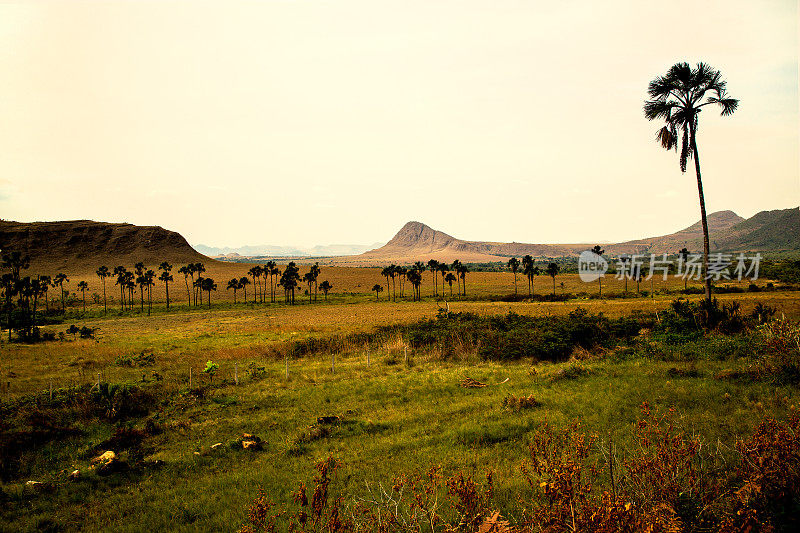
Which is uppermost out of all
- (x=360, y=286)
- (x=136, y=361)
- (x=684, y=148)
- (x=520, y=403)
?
(x=684, y=148)

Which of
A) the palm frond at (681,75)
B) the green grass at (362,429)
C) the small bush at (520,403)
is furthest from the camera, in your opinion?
the palm frond at (681,75)

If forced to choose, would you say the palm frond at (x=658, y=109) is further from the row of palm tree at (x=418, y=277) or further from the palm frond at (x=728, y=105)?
the row of palm tree at (x=418, y=277)

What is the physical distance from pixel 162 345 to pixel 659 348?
1845 inches

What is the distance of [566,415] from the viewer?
Answer: 12.5 meters

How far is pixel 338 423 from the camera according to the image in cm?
1438

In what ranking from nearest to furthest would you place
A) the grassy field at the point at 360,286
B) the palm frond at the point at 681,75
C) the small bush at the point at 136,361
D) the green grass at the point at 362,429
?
the green grass at the point at 362,429 → the palm frond at the point at 681,75 → the small bush at the point at 136,361 → the grassy field at the point at 360,286

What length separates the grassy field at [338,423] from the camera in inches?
379

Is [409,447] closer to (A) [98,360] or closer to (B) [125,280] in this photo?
(A) [98,360]

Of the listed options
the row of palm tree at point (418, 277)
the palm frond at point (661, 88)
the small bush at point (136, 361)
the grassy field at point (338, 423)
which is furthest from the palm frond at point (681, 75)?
the row of palm tree at point (418, 277)

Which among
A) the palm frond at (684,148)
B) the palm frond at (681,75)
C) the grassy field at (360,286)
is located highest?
the palm frond at (681,75)

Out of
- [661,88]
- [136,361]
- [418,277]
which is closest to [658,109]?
[661,88]

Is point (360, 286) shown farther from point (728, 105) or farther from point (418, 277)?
point (728, 105)

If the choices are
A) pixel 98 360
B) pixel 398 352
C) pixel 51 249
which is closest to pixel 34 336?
pixel 98 360

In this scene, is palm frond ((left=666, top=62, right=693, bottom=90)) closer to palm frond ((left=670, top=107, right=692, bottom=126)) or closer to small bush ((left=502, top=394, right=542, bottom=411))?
palm frond ((left=670, top=107, right=692, bottom=126))
